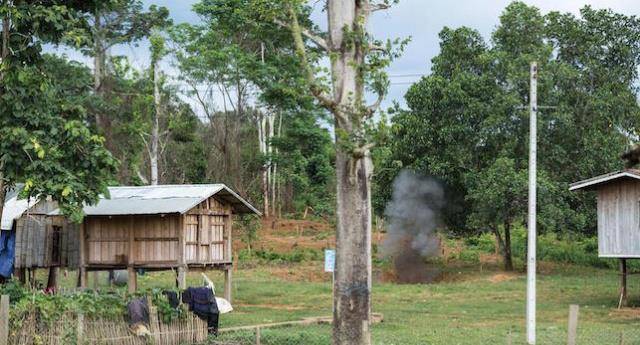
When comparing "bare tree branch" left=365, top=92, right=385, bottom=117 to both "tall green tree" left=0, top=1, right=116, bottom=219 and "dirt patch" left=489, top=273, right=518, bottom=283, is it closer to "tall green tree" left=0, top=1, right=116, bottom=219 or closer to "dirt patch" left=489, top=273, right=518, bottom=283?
"tall green tree" left=0, top=1, right=116, bottom=219

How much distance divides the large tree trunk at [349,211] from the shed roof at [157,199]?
31.0 feet

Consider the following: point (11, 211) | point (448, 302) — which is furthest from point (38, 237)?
point (448, 302)

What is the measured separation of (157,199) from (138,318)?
32.1ft

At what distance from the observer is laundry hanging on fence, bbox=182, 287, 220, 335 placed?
19547 mm

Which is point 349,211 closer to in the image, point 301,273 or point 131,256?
point 131,256

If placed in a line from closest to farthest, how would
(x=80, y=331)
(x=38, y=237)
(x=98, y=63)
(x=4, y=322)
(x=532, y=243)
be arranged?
1. (x=4, y=322)
2. (x=80, y=331)
3. (x=532, y=243)
4. (x=38, y=237)
5. (x=98, y=63)

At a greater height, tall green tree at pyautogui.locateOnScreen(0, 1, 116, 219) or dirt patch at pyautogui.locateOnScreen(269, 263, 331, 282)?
tall green tree at pyautogui.locateOnScreen(0, 1, 116, 219)

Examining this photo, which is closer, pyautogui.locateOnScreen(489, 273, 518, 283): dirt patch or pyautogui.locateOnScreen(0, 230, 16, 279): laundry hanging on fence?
pyautogui.locateOnScreen(0, 230, 16, 279): laundry hanging on fence

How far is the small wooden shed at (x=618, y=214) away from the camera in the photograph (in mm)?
29516

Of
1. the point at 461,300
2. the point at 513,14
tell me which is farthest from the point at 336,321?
the point at 513,14

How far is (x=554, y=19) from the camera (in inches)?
1567

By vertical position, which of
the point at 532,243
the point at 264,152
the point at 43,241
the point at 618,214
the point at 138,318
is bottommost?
the point at 138,318

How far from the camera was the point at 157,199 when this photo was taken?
90.1ft

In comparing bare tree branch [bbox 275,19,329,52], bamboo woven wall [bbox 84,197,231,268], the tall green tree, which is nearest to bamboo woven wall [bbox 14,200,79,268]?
bamboo woven wall [bbox 84,197,231,268]
